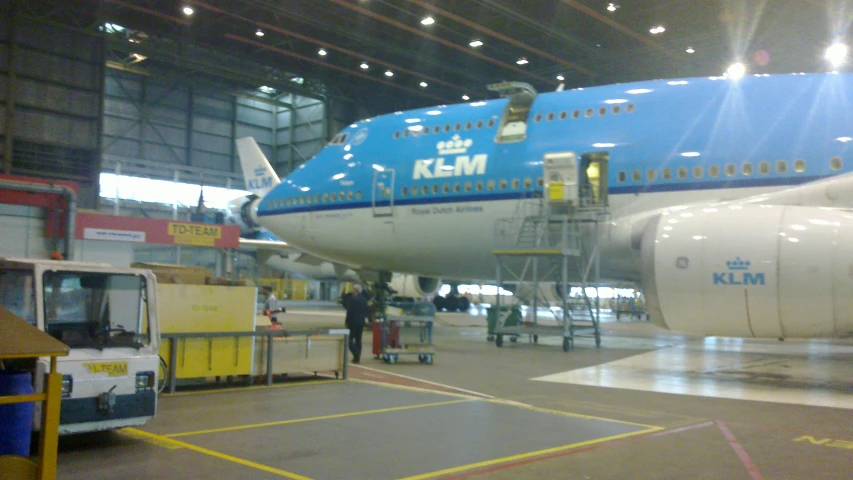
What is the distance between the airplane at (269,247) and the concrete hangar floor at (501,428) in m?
14.3

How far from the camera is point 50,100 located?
26.9m

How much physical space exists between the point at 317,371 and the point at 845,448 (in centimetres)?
644

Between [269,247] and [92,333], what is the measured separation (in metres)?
19.4

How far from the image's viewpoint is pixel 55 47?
27.1 meters

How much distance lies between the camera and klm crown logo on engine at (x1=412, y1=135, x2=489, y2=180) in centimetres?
1543

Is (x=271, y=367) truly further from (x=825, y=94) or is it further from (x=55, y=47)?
(x=55, y=47)

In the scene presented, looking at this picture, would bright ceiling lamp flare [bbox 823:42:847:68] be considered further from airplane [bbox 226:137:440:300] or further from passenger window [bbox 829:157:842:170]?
airplane [bbox 226:137:440:300]

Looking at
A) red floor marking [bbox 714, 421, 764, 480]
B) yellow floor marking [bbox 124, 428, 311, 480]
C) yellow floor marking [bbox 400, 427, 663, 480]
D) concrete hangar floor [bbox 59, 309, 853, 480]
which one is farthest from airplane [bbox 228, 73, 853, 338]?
yellow floor marking [bbox 124, 428, 311, 480]

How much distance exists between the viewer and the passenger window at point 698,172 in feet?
41.1

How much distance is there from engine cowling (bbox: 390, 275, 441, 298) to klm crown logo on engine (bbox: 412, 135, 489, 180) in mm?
8972

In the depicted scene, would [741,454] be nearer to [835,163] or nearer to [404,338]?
[835,163]

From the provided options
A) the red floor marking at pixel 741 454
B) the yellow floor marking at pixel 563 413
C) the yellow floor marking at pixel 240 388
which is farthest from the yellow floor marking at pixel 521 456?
the yellow floor marking at pixel 240 388

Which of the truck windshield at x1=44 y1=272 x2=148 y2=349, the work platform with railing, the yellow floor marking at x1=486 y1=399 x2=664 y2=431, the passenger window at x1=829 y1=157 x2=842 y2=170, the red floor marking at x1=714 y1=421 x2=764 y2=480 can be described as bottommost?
the yellow floor marking at x1=486 y1=399 x2=664 y2=431

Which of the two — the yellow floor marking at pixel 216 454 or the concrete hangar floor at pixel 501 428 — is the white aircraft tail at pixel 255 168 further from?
the yellow floor marking at pixel 216 454
